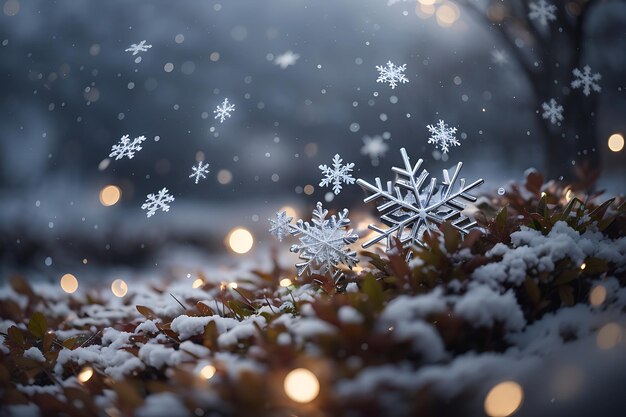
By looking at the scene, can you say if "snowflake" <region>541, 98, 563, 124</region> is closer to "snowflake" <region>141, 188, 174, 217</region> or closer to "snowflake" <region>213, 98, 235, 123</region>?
"snowflake" <region>213, 98, 235, 123</region>

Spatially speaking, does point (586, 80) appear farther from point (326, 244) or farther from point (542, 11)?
point (326, 244)

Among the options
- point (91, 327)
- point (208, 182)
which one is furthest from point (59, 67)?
point (91, 327)

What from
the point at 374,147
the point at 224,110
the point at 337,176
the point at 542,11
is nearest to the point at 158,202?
the point at 224,110

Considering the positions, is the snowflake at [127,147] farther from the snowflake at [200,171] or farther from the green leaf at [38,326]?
the green leaf at [38,326]

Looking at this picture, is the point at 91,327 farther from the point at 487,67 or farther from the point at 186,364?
the point at 487,67

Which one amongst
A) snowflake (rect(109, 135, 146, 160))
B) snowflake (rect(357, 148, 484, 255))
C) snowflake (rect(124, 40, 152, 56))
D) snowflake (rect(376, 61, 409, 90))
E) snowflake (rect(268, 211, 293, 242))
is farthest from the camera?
snowflake (rect(124, 40, 152, 56))

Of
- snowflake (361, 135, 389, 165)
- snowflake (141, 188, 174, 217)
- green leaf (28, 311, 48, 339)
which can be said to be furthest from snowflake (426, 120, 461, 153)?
green leaf (28, 311, 48, 339)

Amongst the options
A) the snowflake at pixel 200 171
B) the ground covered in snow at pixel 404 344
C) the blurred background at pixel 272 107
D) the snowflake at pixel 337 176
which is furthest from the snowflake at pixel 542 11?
the snowflake at pixel 200 171
